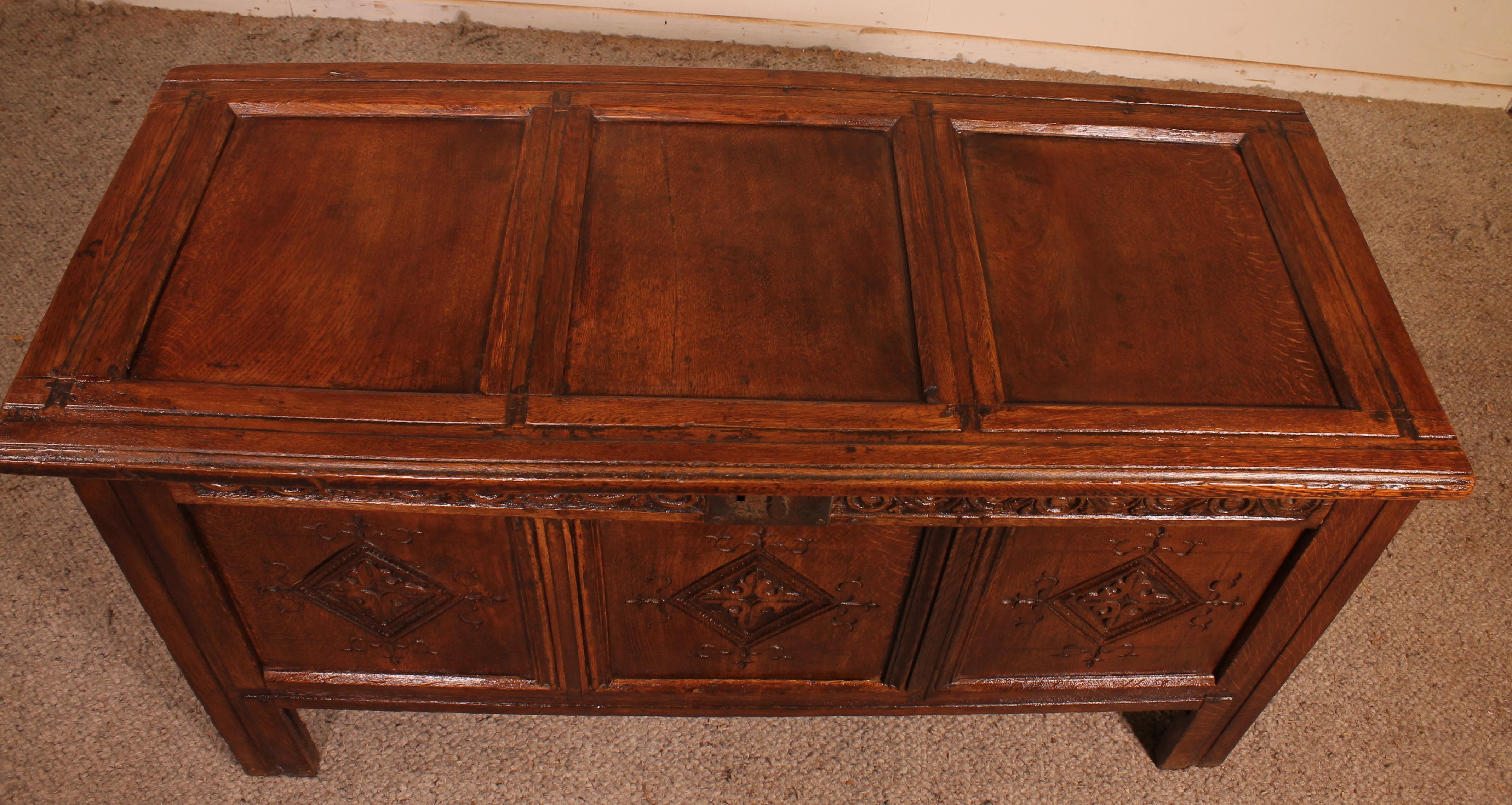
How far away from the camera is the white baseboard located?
242 cm

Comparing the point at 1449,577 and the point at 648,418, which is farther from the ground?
the point at 648,418

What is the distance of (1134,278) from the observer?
4.30ft

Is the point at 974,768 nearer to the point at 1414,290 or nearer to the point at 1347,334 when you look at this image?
the point at 1347,334

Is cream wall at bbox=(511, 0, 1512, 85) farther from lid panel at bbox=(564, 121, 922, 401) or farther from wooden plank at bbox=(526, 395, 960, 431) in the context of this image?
wooden plank at bbox=(526, 395, 960, 431)

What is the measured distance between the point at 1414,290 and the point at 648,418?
70.3 inches

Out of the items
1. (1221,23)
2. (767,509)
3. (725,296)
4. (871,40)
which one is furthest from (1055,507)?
(1221,23)

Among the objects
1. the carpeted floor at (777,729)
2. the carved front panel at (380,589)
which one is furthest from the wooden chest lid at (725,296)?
the carpeted floor at (777,729)

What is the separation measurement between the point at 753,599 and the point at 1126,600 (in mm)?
443

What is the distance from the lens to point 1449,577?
1.82 metres

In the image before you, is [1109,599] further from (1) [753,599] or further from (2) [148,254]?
(2) [148,254]

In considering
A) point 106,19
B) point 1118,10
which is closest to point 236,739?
point 106,19

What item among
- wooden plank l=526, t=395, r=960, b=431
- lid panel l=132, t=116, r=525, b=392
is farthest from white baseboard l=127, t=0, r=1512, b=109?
wooden plank l=526, t=395, r=960, b=431

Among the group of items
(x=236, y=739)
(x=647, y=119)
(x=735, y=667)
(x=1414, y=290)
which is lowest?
(x=236, y=739)

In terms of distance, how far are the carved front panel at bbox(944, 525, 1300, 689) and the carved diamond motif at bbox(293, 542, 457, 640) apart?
2.07 ft
